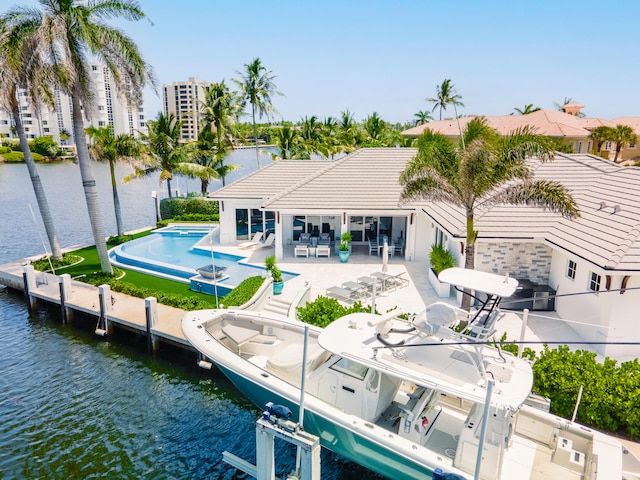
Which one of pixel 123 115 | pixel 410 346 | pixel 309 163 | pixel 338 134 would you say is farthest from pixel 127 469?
pixel 123 115

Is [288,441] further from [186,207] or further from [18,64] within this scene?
[186,207]

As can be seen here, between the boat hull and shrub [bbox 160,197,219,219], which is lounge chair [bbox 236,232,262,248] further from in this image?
the boat hull

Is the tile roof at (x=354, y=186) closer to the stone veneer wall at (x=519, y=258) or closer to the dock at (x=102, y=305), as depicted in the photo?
the stone veneer wall at (x=519, y=258)

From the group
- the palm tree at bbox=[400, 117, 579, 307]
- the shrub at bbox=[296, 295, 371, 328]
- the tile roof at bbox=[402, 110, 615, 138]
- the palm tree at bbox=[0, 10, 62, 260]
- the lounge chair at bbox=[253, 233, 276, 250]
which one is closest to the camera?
the palm tree at bbox=[400, 117, 579, 307]

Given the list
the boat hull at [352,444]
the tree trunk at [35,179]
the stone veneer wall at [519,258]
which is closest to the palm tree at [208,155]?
→ the tree trunk at [35,179]

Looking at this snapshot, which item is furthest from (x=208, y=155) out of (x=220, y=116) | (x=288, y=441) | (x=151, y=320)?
(x=288, y=441)

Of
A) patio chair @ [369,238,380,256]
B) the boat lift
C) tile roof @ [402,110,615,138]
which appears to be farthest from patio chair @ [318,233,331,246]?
tile roof @ [402,110,615,138]
